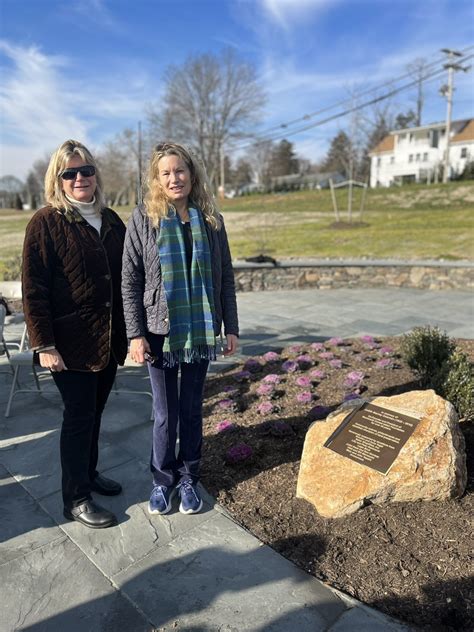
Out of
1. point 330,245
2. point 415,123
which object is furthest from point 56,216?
point 415,123

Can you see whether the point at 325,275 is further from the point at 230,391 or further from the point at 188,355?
the point at 188,355

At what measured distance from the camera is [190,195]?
2291 mm

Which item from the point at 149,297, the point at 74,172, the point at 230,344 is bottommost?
the point at 230,344

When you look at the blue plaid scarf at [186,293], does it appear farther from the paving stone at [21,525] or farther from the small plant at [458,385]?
the small plant at [458,385]

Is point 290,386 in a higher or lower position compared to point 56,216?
lower

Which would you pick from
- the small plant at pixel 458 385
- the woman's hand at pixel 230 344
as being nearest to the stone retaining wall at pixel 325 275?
the small plant at pixel 458 385

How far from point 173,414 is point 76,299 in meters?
0.77

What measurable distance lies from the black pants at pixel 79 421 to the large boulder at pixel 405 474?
1167 mm

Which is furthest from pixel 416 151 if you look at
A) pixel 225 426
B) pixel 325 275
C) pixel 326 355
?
pixel 225 426

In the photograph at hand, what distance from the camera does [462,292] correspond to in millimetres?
9477

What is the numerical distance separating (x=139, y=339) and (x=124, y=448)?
1.29m

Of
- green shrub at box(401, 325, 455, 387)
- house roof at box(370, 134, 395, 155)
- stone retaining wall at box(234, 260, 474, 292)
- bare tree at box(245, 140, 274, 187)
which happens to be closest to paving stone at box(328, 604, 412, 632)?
green shrub at box(401, 325, 455, 387)

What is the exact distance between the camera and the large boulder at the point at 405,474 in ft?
7.76

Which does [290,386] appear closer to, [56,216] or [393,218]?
[56,216]
